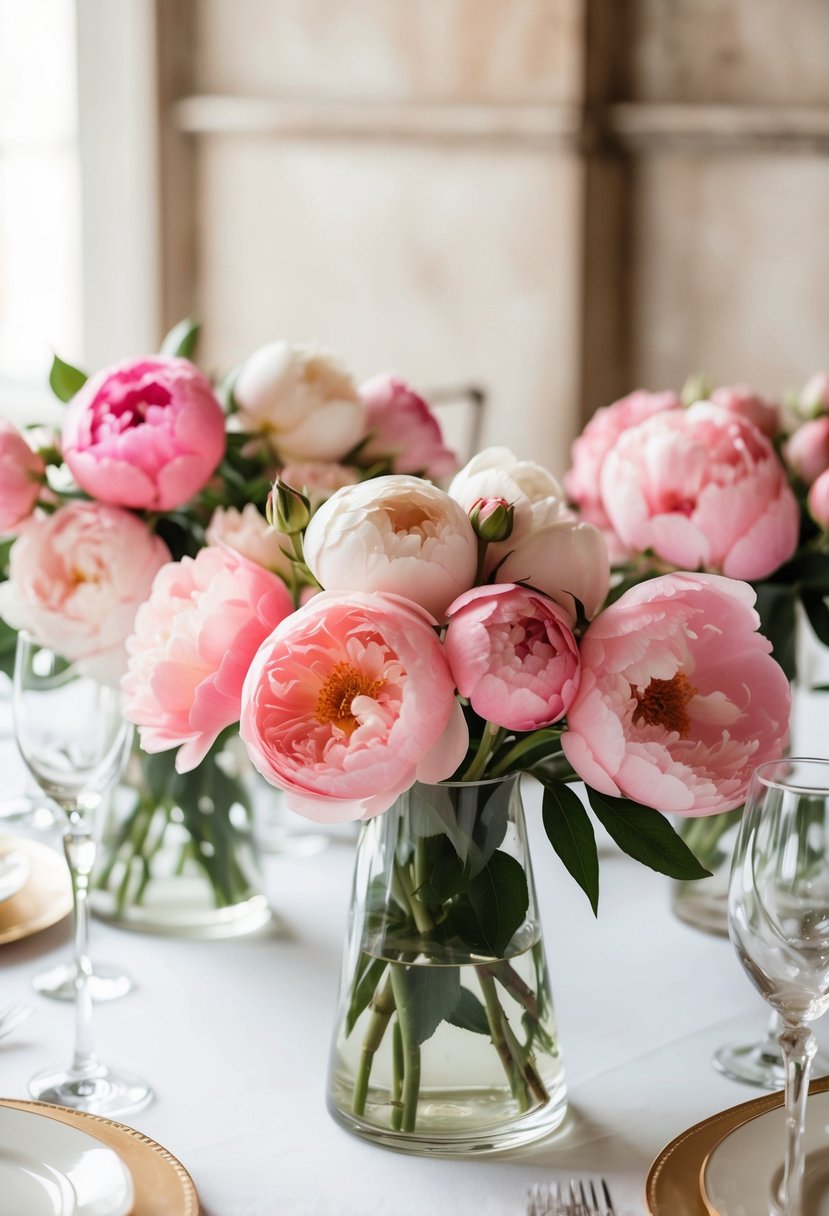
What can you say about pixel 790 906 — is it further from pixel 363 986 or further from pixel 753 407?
pixel 753 407

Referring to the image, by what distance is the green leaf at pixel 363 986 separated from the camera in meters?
0.82

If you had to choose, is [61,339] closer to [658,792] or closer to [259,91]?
[259,91]

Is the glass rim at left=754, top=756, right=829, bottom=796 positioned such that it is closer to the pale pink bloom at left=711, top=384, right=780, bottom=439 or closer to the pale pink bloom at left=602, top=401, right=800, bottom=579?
the pale pink bloom at left=602, top=401, right=800, bottom=579

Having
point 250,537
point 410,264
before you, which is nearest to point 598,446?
point 250,537

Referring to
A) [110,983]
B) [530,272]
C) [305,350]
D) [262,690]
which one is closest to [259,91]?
[530,272]

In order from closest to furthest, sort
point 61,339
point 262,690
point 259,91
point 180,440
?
point 262,690 < point 180,440 < point 259,91 < point 61,339

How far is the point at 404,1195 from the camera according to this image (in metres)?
0.79

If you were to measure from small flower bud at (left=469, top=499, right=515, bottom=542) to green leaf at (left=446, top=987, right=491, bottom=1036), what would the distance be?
243 millimetres

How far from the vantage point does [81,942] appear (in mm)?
907

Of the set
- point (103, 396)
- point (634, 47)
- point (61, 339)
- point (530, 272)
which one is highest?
point (634, 47)

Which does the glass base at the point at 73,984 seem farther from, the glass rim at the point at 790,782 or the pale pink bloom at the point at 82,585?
the glass rim at the point at 790,782

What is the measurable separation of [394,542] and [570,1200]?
0.35m

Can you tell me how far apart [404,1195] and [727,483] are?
504mm

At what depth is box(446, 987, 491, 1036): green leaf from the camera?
0.80 metres
